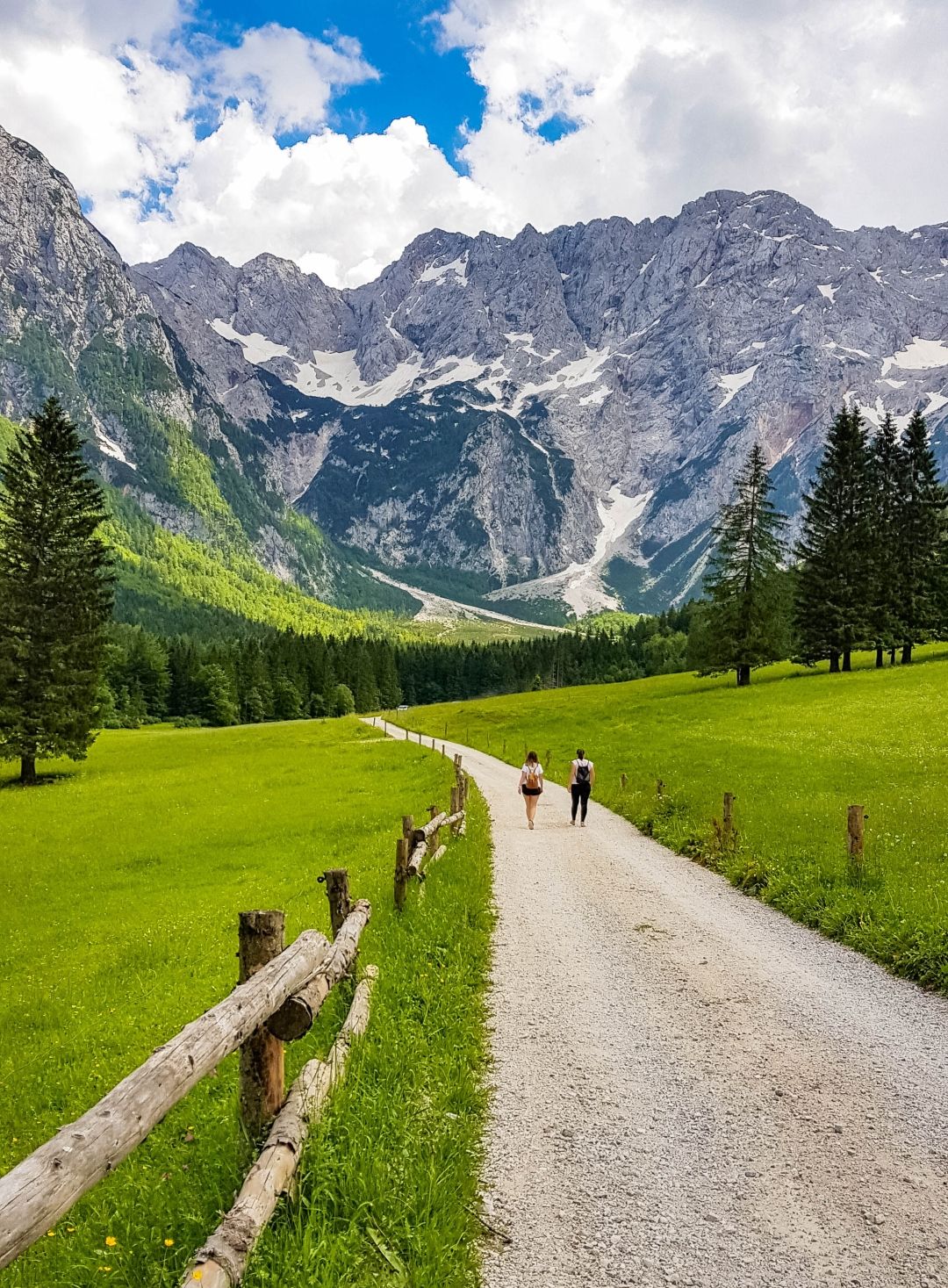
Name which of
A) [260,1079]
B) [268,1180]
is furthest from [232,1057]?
[268,1180]

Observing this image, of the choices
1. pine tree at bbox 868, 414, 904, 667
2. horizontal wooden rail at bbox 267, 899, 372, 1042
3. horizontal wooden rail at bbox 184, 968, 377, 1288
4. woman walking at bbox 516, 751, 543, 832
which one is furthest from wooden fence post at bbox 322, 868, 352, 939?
pine tree at bbox 868, 414, 904, 667

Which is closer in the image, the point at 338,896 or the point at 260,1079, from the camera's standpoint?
the point at 260,1079

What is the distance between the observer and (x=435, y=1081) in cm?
764

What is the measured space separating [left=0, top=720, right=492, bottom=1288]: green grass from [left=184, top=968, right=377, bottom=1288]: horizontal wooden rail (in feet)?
0.65

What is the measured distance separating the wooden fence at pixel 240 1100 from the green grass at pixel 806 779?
30.1 feet

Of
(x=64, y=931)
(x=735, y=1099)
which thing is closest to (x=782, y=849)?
(x=735, y=1099)

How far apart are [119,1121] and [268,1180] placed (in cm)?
173

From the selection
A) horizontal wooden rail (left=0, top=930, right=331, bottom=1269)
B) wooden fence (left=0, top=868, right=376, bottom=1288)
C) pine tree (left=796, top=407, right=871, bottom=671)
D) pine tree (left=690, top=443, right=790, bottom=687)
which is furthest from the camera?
pine tree (left=690, top=443, right=790, bottom=687)

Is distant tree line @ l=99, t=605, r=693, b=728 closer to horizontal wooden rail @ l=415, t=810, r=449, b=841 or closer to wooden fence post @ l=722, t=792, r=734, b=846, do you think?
horizontal wooden rail @ l=415, t=810, r=449, b=841

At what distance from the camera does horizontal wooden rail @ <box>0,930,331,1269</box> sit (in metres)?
3.16

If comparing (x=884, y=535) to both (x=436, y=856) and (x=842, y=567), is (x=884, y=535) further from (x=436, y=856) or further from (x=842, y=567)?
(x=436, y=856)

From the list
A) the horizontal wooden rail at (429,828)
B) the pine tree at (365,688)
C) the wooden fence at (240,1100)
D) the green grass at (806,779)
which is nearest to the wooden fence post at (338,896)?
the wooden fence at (240,1100)

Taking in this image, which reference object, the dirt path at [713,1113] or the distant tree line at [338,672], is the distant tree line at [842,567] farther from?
the distant tree line at [338,672]

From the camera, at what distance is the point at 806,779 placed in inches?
1111
